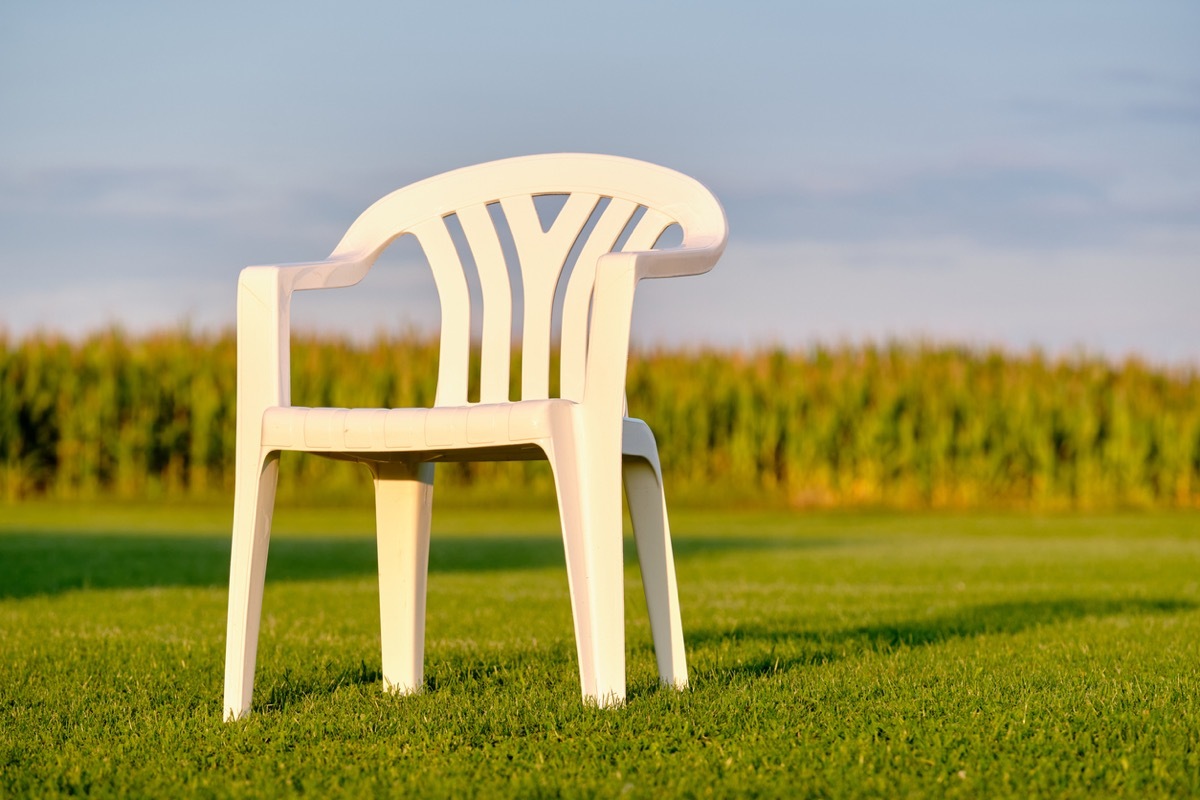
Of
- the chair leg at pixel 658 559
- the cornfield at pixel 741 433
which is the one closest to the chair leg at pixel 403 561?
the chair leg at pixel 658 559

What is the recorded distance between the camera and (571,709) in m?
3.28

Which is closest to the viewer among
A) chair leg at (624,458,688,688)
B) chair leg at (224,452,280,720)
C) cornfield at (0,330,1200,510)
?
chair leg at (224,452,280,720)

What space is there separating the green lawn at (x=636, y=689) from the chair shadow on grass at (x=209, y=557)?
0.07 meters

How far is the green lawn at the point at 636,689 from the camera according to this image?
2750 millimetres

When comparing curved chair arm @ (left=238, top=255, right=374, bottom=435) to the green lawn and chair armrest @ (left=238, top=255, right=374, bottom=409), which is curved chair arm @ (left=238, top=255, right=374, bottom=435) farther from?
the green lawn

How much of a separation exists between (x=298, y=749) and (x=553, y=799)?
0.68 meters

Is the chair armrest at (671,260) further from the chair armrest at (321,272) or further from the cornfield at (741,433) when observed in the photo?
the cornfield at (741,433)

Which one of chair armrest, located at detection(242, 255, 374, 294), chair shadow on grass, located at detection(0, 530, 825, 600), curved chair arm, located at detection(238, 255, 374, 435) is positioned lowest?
chair shadow on grass, located at detection(0, 530, 825, 600)

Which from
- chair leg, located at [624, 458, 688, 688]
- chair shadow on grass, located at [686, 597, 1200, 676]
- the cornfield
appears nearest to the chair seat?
chair leg, located at [624, 458, 688, 688]

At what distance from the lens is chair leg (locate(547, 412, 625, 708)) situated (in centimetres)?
315

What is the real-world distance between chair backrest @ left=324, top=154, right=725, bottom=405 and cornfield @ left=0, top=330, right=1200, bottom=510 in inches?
418

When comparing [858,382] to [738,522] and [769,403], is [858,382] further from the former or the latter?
[738,522]

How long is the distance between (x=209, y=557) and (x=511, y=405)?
629 cm

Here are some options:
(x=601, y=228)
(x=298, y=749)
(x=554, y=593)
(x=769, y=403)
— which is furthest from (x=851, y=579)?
(x=769, y=403)
